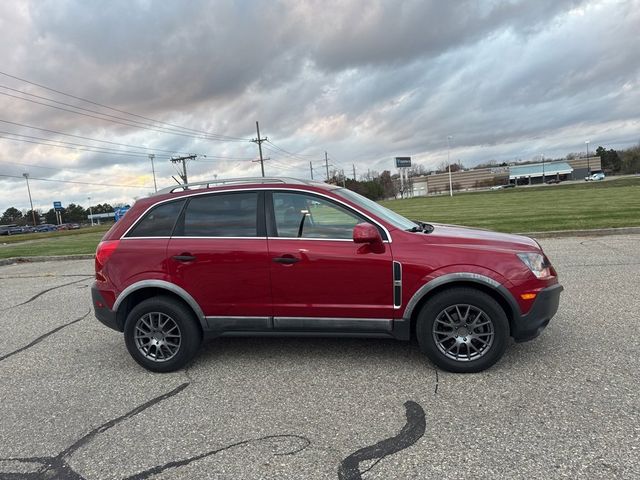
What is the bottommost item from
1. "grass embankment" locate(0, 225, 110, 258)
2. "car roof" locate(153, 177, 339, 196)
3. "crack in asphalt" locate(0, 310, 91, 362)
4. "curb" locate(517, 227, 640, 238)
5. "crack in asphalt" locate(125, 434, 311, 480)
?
"curb" locate(517, 227, 640, 238)

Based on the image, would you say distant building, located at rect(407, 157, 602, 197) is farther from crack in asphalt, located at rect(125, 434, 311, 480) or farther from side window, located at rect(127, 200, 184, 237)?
crack in asphalt, located at rect(125, 434, 311, 480)

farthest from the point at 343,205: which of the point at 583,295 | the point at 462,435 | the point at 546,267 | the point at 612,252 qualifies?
the point at 612,252

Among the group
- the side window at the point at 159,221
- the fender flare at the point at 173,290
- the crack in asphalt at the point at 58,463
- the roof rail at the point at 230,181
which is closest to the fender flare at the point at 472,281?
the roof rail at the point at 230,181

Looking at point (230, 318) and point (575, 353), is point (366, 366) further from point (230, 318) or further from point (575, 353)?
point (575, 353)

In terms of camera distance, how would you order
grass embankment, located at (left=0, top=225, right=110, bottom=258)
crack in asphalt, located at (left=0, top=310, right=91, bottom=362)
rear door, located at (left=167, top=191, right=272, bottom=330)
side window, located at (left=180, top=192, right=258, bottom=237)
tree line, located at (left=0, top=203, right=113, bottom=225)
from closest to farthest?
rear door, located at (left=167, top=191, right=272, bottom=330), side window, located at (left=180, top=192, right=258, bottom=237), crack in asphalt, located at (left=0, top=310, right=91, bottom=362), grass embankment, located at (left=0, top=225, right=110, bottom=258), tree line, located at (left=0, top=203, right=113, bottom=225)

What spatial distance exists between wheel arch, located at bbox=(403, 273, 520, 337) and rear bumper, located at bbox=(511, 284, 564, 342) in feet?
0.17

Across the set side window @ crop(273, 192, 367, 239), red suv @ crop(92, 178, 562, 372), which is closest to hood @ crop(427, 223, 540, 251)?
red suv @ crop(92, 178, 562, 372)

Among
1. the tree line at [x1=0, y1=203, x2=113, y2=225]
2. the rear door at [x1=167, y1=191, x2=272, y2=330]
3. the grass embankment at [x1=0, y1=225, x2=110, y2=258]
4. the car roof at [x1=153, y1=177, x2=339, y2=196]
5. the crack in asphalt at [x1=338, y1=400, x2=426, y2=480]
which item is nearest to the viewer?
the crack in asphalt at [x1=338, y1=400, x2=426, y2=480]

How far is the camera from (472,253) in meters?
3.83

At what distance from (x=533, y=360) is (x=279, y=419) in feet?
7.76

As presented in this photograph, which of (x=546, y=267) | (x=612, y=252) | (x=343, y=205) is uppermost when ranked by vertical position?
(x=343, y=205)

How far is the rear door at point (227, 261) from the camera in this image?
415 cm

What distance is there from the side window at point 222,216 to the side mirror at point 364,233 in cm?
99

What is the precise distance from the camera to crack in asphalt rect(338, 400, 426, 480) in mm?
2717
